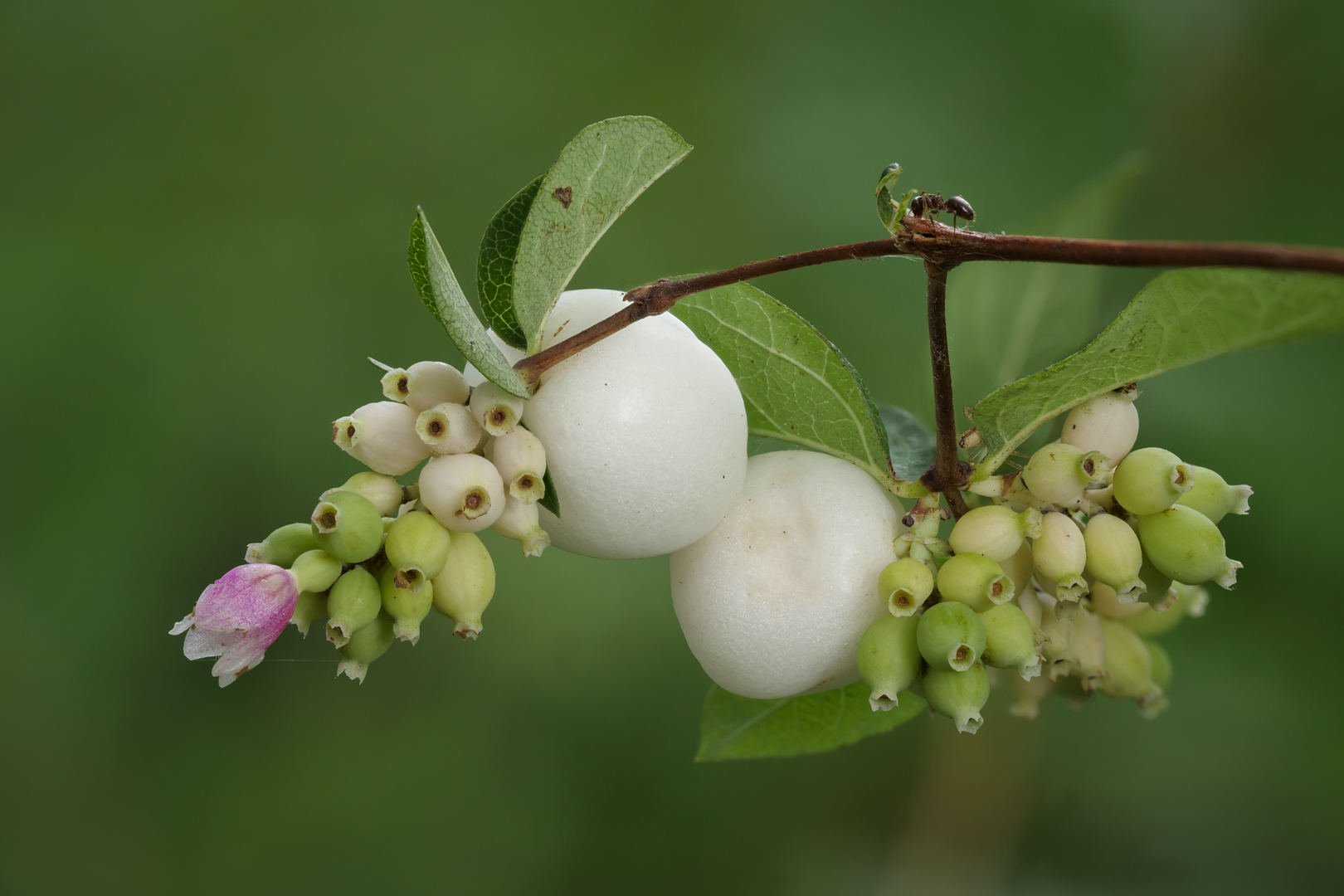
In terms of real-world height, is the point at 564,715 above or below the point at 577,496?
below

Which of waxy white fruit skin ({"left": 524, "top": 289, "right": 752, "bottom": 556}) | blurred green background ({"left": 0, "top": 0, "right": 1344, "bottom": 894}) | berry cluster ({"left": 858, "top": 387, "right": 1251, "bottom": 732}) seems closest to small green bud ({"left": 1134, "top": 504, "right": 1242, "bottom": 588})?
berry cluster ({"left": 858, "top": 387, "right": 1251, "bottom": 732})

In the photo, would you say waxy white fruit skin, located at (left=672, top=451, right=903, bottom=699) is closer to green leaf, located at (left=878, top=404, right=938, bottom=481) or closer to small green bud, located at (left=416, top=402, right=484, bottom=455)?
green leaf, located at (left=878, top=404, right=938, bottom=481)

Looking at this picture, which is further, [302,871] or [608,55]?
[608,55]

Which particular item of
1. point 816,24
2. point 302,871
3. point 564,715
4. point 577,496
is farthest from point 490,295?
point 816,24

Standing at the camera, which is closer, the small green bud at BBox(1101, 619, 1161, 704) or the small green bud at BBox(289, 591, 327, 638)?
the small green bud at BBox(289, 591, 327, 638)

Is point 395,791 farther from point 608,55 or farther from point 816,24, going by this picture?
point 816,24

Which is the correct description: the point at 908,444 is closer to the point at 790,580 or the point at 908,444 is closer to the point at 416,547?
the point at 790,580
